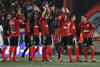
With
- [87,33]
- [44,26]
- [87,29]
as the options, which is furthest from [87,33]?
[44,26]

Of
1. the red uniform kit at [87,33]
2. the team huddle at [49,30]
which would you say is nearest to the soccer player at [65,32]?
the team huddle at [49,30]

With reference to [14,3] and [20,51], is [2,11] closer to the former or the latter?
[14,3]

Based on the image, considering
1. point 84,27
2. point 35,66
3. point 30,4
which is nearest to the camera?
point 35,66

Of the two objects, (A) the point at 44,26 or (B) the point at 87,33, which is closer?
(B) the point at 87,33

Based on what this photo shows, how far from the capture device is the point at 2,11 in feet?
70.5

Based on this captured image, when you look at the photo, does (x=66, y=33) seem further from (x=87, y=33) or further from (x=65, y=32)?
(x=87, y=33)

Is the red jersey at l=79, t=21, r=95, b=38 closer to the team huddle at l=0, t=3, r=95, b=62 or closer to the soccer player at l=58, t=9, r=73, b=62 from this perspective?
the team huddle at l=0, t=3, r=95, b=62

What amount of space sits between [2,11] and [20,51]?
3.53 m

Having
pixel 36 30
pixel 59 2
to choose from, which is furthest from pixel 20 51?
pixel 36 30

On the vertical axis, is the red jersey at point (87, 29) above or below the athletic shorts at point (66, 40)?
above

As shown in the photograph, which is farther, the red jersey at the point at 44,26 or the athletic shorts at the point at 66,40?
the red jersey at the point at 44,26

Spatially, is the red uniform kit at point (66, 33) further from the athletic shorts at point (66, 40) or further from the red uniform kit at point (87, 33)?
the red uniform kit at point (87, 33)

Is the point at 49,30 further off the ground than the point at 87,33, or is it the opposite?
the point at 49,30

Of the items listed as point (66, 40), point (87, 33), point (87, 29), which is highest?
point (87, 29)
